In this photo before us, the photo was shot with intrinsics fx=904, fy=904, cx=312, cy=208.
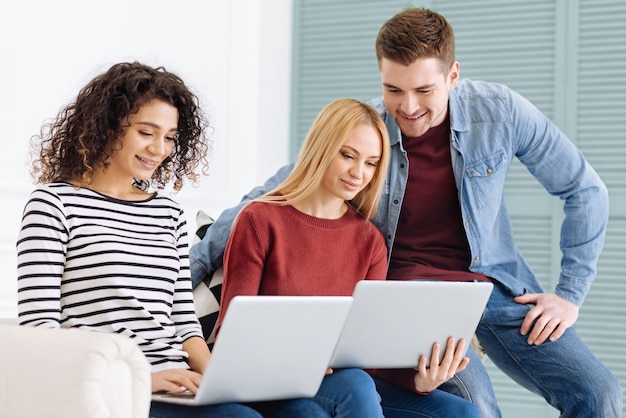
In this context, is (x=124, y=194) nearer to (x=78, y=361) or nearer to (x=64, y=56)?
(x=78, y=361)

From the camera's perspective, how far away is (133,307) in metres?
1.66

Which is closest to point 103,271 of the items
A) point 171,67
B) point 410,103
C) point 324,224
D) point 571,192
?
point 324,224

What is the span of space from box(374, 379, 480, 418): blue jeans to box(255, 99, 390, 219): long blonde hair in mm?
403

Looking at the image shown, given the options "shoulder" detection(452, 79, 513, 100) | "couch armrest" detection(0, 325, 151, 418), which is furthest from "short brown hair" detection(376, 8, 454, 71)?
"couch armrest" detection(0, 325, 151, 418)

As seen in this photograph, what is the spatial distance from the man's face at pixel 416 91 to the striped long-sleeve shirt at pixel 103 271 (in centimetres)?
64

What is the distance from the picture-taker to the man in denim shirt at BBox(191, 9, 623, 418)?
2.02 m

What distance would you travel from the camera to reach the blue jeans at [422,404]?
6.05 ft

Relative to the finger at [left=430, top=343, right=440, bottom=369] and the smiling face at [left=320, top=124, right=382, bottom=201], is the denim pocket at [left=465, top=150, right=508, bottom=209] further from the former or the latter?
the finger at [left=430, top=343, right=440, bottom=369]

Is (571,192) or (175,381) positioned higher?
(571,192)

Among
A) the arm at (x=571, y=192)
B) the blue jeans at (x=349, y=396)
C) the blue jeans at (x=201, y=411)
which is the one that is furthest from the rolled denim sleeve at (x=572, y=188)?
the blue jeans at (x=201, y=411)

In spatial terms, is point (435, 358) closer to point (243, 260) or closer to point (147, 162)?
point (243, 260)

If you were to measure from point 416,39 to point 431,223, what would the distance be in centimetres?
43

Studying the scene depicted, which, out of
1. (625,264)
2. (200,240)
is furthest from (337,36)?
(200,240)

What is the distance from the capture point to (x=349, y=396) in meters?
1.64
